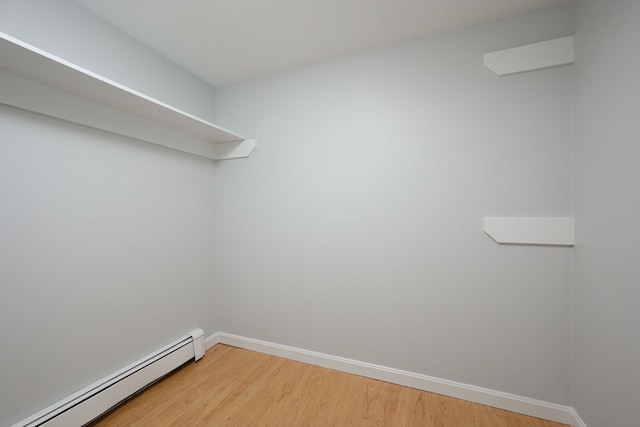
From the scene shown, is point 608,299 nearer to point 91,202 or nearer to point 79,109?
point 91,202

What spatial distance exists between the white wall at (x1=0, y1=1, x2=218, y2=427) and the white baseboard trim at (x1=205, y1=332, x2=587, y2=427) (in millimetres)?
673

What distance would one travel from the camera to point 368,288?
187cm

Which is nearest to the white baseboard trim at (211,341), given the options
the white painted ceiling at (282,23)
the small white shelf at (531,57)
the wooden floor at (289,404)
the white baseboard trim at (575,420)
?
the wooden floor at (289,404)

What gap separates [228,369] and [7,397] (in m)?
1.19

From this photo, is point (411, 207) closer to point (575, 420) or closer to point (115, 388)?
point (575, 420)

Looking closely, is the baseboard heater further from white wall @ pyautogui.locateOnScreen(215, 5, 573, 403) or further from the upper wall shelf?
the upper wall shelf

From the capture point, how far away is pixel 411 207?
175 centimetres

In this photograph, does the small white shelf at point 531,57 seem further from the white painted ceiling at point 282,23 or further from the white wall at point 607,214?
the white painted ceiling at point 282,23

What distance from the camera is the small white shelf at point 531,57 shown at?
1.40 metres

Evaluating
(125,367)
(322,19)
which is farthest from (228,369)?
(322,19)

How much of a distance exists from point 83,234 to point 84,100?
2.68 ft

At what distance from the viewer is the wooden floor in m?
1.45

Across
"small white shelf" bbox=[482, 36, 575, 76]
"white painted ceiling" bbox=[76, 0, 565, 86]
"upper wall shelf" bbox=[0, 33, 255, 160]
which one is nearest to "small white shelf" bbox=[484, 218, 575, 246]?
"small white shelf" bbox=[482, 36, 575, 76]

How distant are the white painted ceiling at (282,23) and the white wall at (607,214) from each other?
0.54 metres
